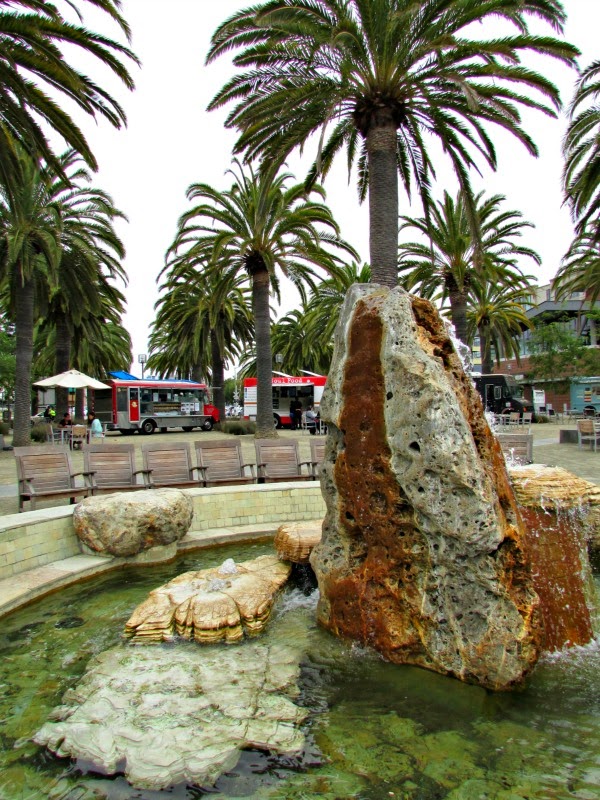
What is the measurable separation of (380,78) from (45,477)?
9.56 m

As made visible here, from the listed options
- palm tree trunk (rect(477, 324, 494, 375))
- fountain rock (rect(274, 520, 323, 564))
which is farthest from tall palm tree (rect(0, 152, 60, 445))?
palm tree trunk (rect(477, 324, 494, 375))

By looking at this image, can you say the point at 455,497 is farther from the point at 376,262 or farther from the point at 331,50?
the point at 331,50

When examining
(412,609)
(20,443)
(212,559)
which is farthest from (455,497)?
(20,443)

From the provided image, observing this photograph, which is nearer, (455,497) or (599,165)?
(455,497)

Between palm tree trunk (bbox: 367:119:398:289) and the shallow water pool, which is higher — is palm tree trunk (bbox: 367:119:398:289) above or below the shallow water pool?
above

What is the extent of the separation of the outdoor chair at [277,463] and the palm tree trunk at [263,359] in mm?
10080

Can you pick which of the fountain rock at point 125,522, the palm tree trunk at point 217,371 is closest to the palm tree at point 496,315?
the palm tree trunk at point 217,371

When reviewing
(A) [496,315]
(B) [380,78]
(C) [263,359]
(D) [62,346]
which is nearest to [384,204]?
(B) [380,78]

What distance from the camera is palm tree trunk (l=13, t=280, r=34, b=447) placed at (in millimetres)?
17859

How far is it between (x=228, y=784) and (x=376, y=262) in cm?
1031

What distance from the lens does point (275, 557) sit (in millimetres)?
5797

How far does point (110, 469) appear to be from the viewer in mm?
8750

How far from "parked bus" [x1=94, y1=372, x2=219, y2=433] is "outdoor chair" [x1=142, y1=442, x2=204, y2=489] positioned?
20.8m

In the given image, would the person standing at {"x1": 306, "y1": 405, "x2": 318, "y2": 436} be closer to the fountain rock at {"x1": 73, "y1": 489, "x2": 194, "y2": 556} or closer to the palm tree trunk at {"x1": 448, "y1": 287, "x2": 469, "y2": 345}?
the palm tree trunk at {"x1": 448, "y1": 287, "x2": 469, "y2": 345}
